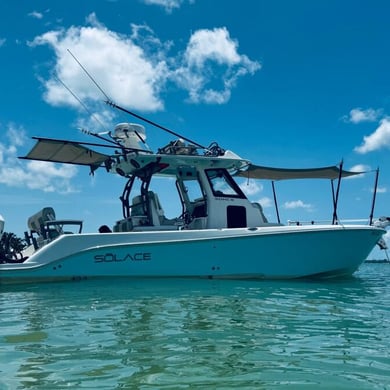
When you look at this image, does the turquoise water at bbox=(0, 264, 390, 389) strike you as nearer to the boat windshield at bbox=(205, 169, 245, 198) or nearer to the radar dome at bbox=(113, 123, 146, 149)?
the boat windshield at bbox=(205, 169, 245, 198)

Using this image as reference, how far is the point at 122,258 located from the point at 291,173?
21.4 feet

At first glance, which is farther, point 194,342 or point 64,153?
point 64,153

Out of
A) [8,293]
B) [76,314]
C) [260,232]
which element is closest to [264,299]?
[76,314]

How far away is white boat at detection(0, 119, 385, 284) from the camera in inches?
414

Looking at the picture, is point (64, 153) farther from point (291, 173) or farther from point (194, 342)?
point (194, 342)

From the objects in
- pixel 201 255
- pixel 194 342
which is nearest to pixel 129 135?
pixel 201 255

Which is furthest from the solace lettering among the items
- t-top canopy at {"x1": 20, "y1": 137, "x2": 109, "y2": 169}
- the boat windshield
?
t-top canopy at {"x1": 20, "y1": 137, "x2": 109, "y2": 169}

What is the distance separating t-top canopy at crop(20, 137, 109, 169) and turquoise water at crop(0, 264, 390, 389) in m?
4.85

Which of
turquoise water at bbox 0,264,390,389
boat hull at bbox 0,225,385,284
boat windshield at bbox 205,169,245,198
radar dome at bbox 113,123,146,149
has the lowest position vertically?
turquoise water at bbox 0,264,390,389

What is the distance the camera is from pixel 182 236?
1084 centimetres

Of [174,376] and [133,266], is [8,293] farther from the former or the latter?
[174,376]

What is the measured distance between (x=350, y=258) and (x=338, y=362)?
8.84 meters

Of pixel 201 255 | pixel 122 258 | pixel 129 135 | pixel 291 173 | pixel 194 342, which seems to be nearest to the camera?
pixel 194 342

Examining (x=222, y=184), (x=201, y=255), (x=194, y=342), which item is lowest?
(x=194, y=342)
